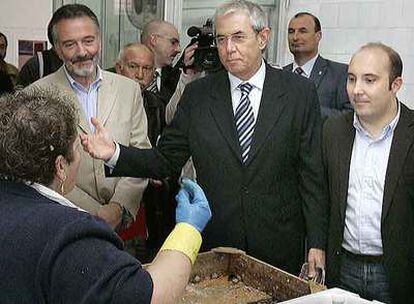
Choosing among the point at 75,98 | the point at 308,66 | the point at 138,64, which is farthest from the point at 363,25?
the point at 75,98

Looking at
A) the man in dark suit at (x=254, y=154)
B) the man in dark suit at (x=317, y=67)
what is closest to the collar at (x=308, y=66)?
the man in dark suit at (x=317, y=67)

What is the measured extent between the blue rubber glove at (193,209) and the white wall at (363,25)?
2.64 m

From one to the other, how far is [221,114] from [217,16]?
335 mm

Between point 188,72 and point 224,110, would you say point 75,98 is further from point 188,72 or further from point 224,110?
point 188,72

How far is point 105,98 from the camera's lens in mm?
2094

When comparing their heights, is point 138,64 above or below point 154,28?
below

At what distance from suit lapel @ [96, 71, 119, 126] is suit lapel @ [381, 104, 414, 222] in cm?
99

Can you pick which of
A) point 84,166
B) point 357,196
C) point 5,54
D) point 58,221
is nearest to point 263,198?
point 357,196

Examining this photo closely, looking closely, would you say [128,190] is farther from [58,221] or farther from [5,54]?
[5,54]

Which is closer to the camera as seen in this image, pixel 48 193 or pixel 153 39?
pixel 48 193

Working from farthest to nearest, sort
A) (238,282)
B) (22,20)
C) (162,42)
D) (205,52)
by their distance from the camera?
(22,20), (162,42), (205,52), (238,282)

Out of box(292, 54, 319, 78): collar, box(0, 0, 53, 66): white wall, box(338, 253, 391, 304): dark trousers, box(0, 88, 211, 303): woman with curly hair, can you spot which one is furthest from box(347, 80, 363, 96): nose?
box(0, 0, 53, 66): white wall

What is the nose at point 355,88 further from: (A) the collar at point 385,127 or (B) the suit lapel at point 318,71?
(B) the suit lapel at point 318,71

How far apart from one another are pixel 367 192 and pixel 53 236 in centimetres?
116
